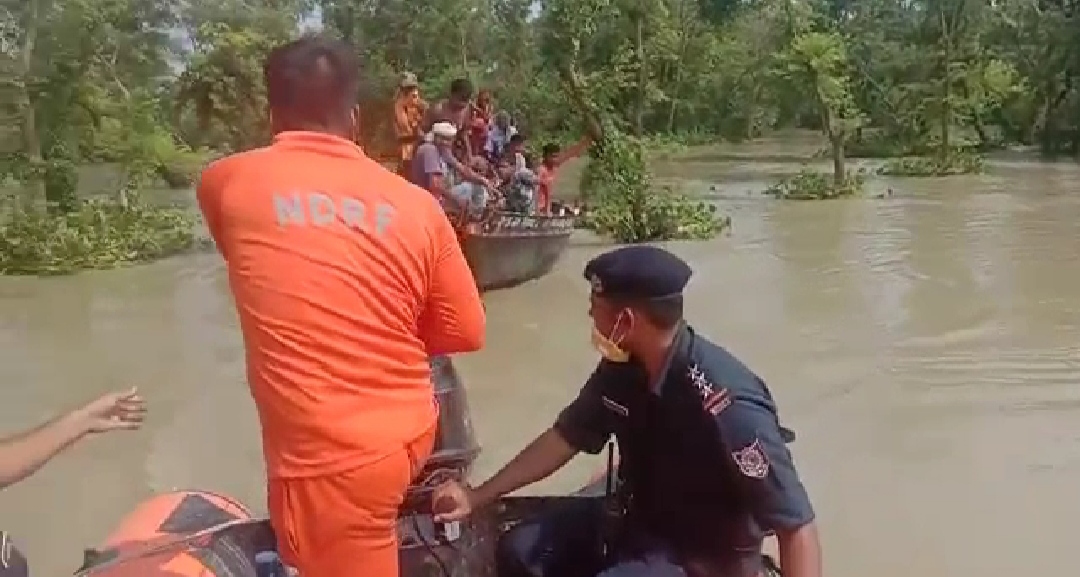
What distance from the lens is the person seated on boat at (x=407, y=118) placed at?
11.6m

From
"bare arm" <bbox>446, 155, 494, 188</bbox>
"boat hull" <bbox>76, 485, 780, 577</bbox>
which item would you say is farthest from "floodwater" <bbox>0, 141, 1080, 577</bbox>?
"boat hull" <bbox>76, 485, 780, 577</bbox>

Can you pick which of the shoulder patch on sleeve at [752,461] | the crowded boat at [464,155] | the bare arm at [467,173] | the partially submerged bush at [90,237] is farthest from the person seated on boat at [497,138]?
the shoulder patch on sleeve at [752,461]

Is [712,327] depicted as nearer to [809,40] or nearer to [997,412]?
[997,412]

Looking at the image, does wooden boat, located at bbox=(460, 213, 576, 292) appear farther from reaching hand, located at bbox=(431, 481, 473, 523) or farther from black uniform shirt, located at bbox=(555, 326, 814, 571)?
black uniform shirt, located at bbox=(555, 326, 814, 571)

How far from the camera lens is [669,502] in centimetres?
342

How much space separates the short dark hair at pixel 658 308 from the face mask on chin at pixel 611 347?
0.04 m

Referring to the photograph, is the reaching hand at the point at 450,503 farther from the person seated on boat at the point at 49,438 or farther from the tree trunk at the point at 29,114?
the tree trunk at the point at 29,114

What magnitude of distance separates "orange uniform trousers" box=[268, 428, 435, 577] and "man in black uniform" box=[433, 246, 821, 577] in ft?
1.89

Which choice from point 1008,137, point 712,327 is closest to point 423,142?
point 712,327

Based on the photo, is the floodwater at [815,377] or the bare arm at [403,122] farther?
the bare arm at [403,122]

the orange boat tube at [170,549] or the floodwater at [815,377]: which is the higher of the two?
the orange boat tube at [170,549]

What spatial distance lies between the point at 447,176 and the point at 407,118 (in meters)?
0.69

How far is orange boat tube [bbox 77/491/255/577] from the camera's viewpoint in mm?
3363

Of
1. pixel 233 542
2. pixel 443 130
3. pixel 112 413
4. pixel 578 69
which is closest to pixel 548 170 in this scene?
pixel 443 130
